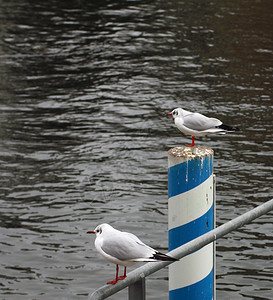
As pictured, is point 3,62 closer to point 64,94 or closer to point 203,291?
point 64,94

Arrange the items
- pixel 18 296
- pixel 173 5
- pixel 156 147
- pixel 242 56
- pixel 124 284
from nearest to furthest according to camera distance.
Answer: pixel 124 284 < pixel 18 296 < pixel 156 147 < pixel 242 56 < pixel 173 5

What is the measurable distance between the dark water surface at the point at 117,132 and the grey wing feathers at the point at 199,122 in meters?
1.99

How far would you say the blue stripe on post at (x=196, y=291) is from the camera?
4355mm

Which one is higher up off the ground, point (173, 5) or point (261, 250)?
point (173, 5)

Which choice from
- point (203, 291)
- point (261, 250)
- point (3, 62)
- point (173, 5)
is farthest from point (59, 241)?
point (173, 5)

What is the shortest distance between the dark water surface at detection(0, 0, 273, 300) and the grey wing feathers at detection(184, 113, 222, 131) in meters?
1.99

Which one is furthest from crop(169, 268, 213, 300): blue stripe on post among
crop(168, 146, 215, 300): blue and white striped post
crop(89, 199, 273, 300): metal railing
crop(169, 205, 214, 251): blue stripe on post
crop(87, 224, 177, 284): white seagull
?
crop(89, 199, 273, 300): metal railing

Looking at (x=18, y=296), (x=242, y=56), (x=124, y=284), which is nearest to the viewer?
(x=124, y=284)

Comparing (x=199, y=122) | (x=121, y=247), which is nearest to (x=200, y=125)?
(x=199, y=122)

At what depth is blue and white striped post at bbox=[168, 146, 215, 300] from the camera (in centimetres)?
419

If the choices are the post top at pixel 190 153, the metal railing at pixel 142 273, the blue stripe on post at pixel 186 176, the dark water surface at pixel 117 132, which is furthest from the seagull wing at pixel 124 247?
the dark water surface at pixel 117 132

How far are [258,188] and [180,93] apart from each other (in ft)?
14.9

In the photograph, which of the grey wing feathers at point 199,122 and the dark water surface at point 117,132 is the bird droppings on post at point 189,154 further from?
the dark water surface at point 117,132

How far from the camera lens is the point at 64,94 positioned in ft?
44.9
